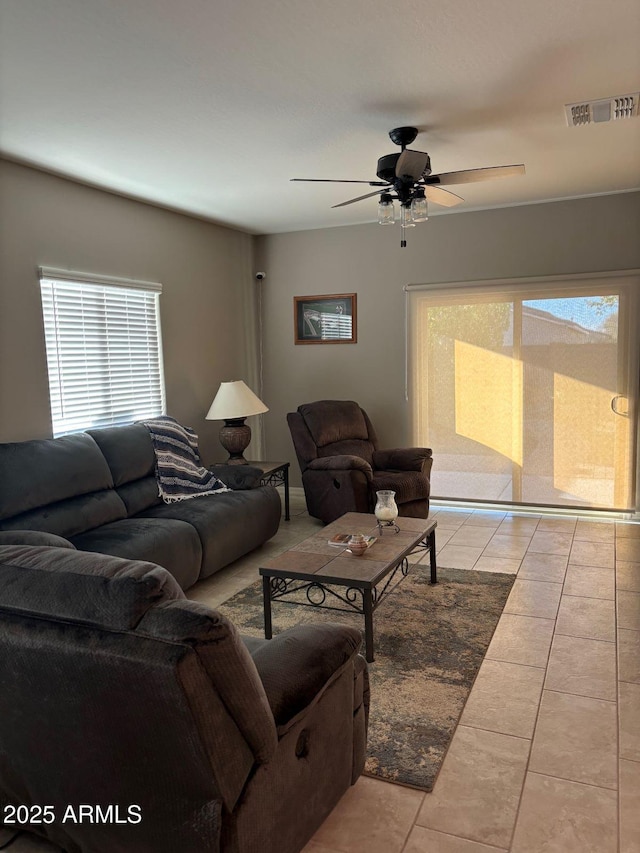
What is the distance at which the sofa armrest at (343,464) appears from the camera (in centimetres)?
491

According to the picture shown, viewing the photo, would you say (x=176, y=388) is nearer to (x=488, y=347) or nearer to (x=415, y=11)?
(x=488, y=347)

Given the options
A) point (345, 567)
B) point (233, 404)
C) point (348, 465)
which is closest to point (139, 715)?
point (345, 567)

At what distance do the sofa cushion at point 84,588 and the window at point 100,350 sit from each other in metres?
2.91

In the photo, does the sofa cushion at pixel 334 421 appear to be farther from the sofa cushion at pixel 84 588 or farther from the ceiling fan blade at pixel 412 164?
the sofa cushion at pixel 84 588

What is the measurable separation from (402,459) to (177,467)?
189 centimetres

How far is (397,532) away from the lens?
3566 mm

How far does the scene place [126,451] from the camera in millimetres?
4199

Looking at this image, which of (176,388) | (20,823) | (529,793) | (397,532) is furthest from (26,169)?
(529,793)

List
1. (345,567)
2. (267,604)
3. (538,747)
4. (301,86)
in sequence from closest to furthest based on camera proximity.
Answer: (538,747)
(301,86)
(345,567)
(267,604)

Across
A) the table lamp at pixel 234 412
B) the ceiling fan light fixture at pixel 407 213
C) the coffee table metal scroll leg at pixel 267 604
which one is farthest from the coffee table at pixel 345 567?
the table lamp at pixel 234 412

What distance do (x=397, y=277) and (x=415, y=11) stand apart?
12.0 ft

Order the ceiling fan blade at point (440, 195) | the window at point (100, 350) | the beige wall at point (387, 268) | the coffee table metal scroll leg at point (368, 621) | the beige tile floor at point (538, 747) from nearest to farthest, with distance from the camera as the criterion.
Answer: the beige tile floor at point (538, 747) < the coffee table metal scroll leg at point (368, 621) < the ceiling fan blade at point (440, 195) < the window at point (100, 350) < the beige wall at point (387, 268)

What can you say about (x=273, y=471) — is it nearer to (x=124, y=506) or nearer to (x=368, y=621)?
(x=124, y=506)

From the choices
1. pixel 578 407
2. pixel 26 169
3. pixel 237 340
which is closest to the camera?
pixel 26 169
